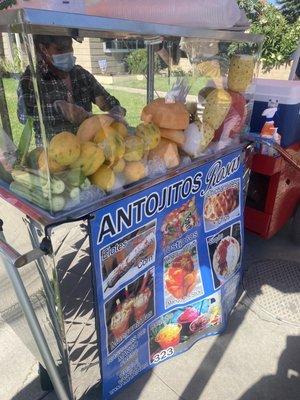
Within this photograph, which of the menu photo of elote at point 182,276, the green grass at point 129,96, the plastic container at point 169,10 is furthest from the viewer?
the menu photo of elote at point 182,276

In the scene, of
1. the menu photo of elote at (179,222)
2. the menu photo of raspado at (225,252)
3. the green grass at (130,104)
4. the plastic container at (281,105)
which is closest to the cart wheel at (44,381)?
the menu photo of elote at (179,222)

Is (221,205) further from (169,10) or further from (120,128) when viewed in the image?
(169,10)

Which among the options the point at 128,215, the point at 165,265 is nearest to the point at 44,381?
the point at 165,265

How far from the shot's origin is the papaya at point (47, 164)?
3.84 feet

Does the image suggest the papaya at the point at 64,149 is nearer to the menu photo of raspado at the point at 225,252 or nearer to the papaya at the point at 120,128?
the papaya at the point at 120,128

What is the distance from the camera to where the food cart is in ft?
4.07

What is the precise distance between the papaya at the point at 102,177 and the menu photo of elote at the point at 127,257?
266mm

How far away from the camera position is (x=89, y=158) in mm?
1258

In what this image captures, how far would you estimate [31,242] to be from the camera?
136 cm

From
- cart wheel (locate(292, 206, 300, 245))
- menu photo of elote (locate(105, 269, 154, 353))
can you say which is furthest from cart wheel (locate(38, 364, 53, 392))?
A: cart wheel (locate(292, 206, 300, 245))

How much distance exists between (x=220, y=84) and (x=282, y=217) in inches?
56.1

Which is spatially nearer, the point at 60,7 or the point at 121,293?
the point at 60,7

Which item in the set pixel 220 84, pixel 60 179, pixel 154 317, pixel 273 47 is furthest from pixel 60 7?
pixel 273 47

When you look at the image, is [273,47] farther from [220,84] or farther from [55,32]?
[55,32]
